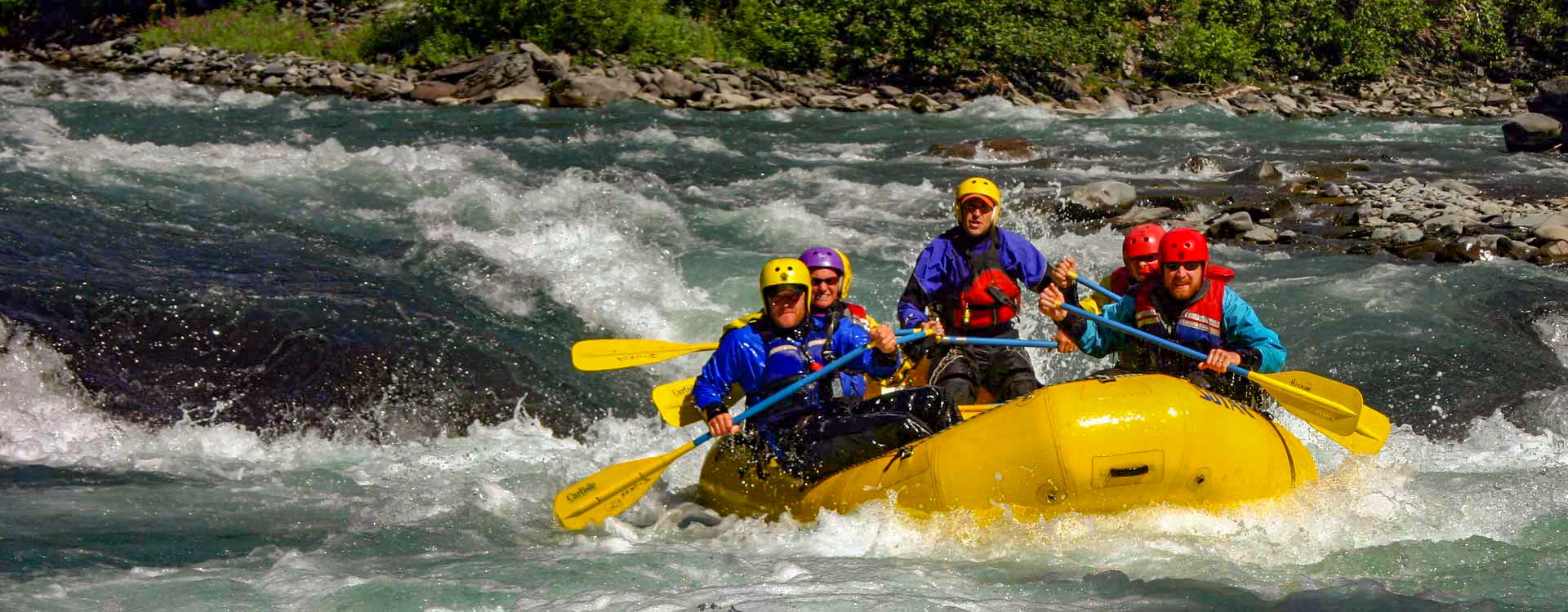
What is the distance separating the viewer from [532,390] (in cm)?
830

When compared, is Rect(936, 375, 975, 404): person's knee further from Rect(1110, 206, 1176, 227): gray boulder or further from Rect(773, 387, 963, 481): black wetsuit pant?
Rect(1110, 206, 1176, 227): gray boulder

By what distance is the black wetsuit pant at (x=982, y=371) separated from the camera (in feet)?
21.6

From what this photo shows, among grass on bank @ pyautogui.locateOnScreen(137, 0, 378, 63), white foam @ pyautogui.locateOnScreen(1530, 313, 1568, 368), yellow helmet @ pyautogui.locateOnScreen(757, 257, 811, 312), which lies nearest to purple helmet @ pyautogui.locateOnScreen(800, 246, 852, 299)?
yellow helmet @ pyautogui.locateOnScreen(757, 257, 811, 312)

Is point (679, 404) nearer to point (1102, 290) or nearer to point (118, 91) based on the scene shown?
point (1102, 290)

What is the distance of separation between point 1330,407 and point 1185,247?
0.90 m

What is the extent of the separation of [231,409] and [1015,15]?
64.2 ft

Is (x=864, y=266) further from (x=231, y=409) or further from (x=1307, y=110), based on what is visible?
(x=1307, y=110)

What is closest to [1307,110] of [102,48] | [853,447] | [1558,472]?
[1558,472]

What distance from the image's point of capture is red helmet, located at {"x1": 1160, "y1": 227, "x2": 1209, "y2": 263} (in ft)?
19.1

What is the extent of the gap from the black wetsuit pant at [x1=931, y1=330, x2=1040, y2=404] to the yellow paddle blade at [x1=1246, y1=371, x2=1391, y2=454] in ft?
3.59

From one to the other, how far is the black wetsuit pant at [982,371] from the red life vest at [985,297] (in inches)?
4.5

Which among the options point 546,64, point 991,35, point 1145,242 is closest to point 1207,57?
point 991,35

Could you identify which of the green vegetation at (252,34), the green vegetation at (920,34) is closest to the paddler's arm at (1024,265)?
the green vegetation at (920,34)

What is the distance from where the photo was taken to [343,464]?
7133 millimetres
